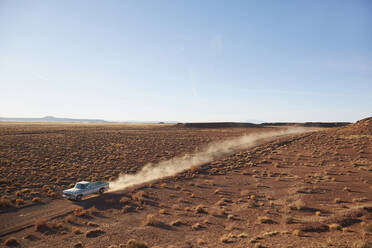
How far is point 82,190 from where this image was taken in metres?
18.2

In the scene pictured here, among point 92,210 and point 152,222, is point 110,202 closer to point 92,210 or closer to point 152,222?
point 92,210

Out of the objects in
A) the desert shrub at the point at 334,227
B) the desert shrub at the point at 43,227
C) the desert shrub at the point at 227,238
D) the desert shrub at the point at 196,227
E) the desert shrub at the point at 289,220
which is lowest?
the desert shrub at the point at 43,227

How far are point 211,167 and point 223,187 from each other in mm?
8419

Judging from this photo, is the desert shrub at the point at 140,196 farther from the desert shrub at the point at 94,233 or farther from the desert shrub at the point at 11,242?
the desert shrub at the point at 11,242

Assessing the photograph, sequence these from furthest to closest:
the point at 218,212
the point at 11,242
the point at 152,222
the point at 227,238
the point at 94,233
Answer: the point at 218,212 < the point at 152,222 < the point at 94,233 < the point at 227,238 < the point at 11,242

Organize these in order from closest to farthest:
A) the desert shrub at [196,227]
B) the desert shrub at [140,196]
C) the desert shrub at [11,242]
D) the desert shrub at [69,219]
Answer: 1. the desert shrub at [11,242]
2. the desert shrub at [196,227]
3. the desert shrub at [69,219]
4. the desert shrub at [140,196]

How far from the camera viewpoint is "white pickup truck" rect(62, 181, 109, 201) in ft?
58.4

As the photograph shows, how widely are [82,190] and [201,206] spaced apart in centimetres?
1054

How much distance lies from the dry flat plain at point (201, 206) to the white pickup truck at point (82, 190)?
0.62 m

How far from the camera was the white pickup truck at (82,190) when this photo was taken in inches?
701

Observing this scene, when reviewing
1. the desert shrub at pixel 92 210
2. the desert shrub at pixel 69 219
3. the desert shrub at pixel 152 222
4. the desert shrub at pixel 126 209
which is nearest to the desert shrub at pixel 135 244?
the desert shrub at pixel 152 222

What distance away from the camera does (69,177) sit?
82.6 ft

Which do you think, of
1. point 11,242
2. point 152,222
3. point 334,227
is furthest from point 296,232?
point 11,242

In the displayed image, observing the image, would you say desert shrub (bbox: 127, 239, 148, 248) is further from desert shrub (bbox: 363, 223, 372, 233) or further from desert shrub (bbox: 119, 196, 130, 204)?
desert shrub (bbox: 363, 223, 372, 233)
